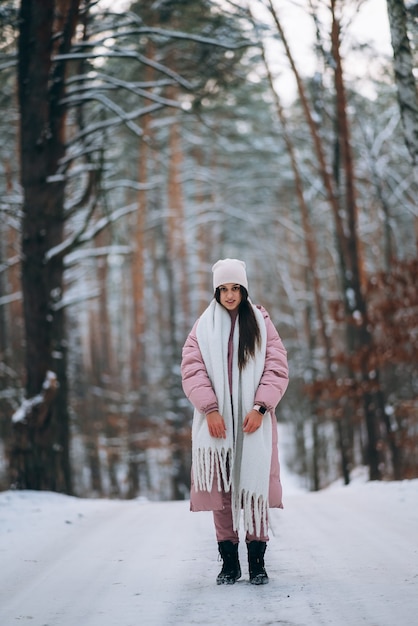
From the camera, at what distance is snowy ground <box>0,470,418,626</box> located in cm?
369

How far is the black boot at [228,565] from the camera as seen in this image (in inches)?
170

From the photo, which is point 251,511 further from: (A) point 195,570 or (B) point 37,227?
(B) point 37,227

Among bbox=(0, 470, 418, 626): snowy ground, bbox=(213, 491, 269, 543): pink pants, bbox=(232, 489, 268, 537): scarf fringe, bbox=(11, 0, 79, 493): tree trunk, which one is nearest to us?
bbox=(0, 470, 418, 626): snowy ground

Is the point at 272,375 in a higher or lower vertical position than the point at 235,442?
higher

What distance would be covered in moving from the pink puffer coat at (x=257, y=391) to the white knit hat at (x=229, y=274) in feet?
1.00

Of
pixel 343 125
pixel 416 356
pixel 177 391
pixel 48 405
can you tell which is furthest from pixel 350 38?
pixel 177 391

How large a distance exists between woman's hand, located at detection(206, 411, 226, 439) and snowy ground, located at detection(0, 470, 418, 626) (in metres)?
0.79

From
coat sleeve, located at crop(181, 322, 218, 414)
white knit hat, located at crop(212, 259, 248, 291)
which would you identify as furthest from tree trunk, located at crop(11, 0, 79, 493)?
white knit hat, located at crop(212, 259, 248, 291)

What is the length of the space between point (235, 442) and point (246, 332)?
1.98 ft

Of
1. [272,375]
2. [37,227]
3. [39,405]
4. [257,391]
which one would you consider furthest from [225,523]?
[37,227]

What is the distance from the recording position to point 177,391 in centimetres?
2103

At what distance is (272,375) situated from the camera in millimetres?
4445

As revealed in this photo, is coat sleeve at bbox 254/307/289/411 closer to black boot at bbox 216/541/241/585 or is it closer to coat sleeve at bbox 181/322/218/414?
coat sleeve at bbox 181/322/218/414

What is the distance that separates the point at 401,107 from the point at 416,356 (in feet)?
15.9
